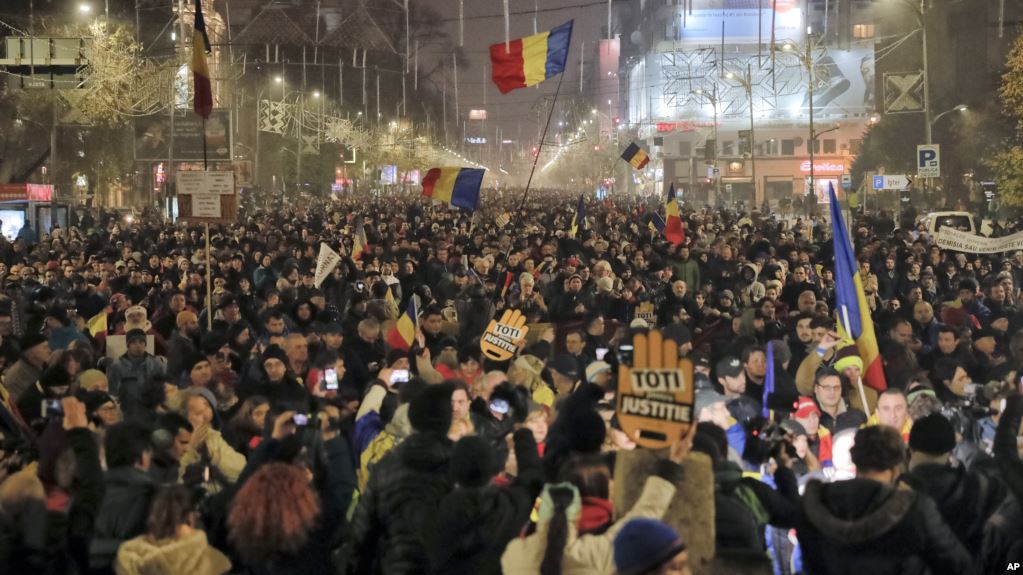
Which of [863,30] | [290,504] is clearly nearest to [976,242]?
[290,504]

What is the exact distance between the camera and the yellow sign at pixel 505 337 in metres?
10.1

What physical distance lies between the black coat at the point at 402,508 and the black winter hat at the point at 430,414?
4 centimetres

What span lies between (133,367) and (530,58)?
12595mm

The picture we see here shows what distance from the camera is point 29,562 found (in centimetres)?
525

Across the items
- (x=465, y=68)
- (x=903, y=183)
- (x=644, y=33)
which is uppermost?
(x=644, y=33)

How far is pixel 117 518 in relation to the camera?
204 inches

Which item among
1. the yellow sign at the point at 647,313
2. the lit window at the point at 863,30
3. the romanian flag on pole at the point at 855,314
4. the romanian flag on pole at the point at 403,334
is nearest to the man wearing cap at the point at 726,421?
the romanian flag on pole at the point at 855,314

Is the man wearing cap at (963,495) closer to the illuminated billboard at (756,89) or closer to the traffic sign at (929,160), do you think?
the traffic sign at (929,160)

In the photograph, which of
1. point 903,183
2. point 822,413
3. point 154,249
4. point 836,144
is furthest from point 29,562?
point 836,144

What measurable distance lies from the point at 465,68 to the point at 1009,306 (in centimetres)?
9674

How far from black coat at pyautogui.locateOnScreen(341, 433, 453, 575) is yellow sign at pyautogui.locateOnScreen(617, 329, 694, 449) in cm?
78

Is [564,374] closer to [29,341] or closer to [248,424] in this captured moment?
[248,424]

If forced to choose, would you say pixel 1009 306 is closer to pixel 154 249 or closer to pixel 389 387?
pixel 389 387

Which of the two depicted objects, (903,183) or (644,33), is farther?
(644,33)
